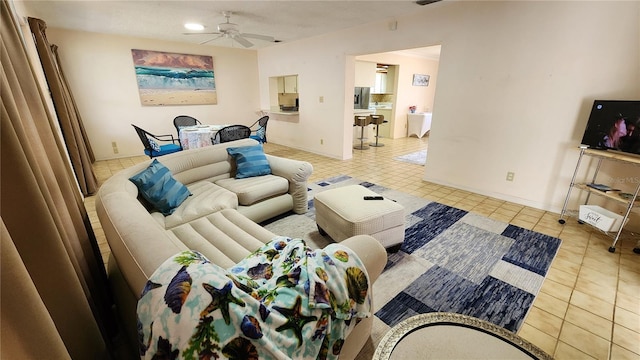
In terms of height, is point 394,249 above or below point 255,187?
below

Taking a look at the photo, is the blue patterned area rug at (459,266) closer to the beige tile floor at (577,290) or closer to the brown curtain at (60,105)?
the beige tile floor at (577,290)

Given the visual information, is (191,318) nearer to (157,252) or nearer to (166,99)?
(157,252)

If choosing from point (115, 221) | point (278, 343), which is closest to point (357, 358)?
point (278, 343)

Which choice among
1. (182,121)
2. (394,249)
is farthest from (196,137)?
(394,249)

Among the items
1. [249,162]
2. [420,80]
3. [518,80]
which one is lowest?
[249,162]

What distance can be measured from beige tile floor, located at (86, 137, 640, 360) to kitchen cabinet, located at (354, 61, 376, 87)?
3.94 metres

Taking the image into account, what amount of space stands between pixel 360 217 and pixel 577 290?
158 centimetres

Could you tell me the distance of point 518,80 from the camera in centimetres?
299

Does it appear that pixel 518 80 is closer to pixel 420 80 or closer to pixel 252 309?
pixel 252 309

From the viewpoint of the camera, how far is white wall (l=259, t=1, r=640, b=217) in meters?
2.49

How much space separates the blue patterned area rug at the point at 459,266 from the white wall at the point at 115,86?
453cm

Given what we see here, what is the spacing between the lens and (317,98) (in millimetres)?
5414

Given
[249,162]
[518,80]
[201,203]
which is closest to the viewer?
[201,203]

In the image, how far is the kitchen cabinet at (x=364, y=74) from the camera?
6449 mm
